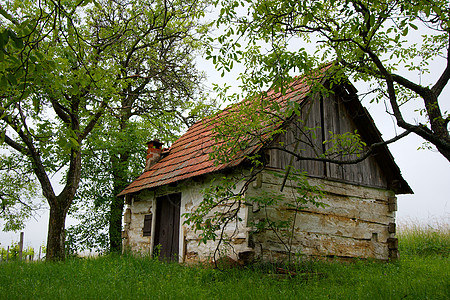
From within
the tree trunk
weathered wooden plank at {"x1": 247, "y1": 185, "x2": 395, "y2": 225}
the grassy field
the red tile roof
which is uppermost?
the red tile roof

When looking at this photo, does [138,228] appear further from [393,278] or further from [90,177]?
[393,278]

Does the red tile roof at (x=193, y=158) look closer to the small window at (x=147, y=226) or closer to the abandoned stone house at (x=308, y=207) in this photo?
the abandoned stone house at (x=308, y=207)

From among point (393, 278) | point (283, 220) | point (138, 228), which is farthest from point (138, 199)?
point (393, 278)

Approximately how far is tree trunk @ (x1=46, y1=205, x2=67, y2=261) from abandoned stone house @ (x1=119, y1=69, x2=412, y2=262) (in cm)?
194

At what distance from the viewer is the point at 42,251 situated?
49.6ft

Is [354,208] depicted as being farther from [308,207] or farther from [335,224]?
[308,207]

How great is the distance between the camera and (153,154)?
12.4 metres

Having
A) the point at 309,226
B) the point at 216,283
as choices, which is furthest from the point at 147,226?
the point at 216,283

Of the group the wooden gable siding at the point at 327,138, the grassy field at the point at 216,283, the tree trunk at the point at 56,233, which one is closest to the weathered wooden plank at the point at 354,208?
the wooden gable siding at the point at 327,138

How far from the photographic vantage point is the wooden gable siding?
8455 mm

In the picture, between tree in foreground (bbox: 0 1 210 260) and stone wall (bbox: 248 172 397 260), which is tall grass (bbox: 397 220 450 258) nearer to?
stone wall (bbox: 248 172 397 260)

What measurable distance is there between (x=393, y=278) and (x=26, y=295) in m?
5.81

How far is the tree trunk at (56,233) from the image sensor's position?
987 centimetres

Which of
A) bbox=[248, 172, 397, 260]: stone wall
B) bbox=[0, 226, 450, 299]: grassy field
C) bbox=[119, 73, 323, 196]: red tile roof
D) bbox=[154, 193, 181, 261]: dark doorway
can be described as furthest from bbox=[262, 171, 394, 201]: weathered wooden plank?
bbox=[154, 193, 181, 261]: dark doorway
